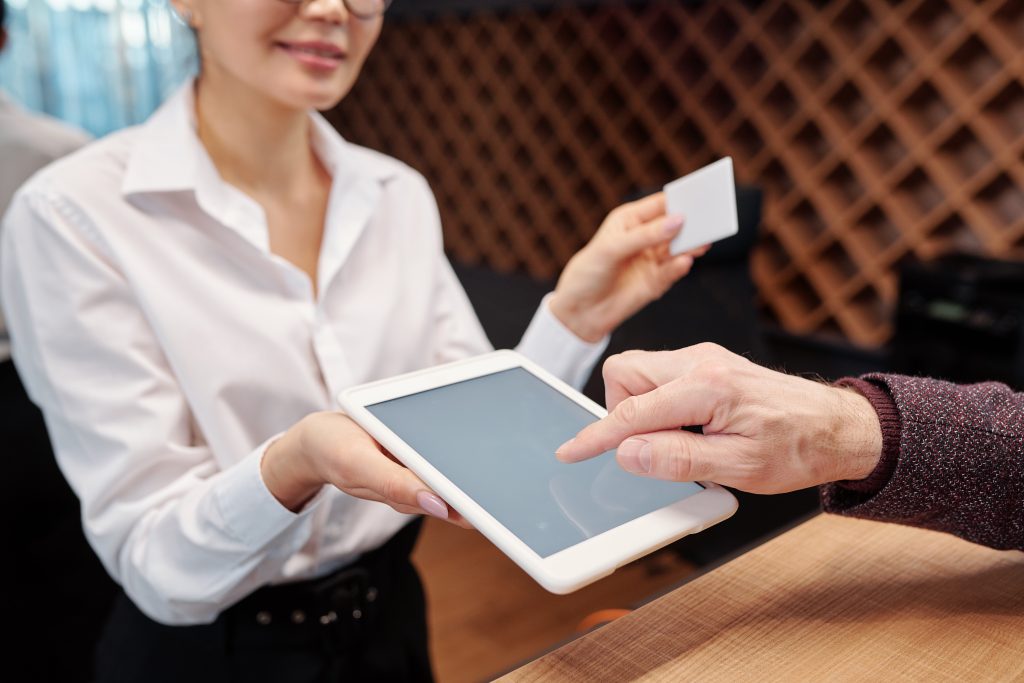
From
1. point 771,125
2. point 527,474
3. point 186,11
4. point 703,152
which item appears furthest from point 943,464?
point 703,152

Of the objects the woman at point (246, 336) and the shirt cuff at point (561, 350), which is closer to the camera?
the woman at point (246, 336)

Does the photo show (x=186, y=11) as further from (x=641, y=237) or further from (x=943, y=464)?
(x=943, y=464)

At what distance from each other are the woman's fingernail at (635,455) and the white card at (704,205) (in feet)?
1.01

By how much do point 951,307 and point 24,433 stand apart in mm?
2244

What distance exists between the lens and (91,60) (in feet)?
12.5

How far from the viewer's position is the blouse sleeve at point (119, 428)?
26.4 inches

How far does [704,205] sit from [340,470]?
407 millimetres

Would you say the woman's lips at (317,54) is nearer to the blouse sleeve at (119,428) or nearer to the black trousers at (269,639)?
the blouse sleeve at (119,428)

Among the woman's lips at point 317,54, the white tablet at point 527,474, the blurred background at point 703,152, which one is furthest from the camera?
the blurred background at point 703,152

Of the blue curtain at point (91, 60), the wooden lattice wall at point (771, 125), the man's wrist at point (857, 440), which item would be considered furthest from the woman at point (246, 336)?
the blue curtain at point (91, 60)

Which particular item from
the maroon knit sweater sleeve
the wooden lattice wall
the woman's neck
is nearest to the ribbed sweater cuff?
the maroon knit sweater sleeve

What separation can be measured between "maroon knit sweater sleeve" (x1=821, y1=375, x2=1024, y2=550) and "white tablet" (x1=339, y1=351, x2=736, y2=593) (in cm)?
10

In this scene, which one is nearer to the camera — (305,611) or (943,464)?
(943,464)

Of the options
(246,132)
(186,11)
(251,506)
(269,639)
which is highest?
(186,11)
